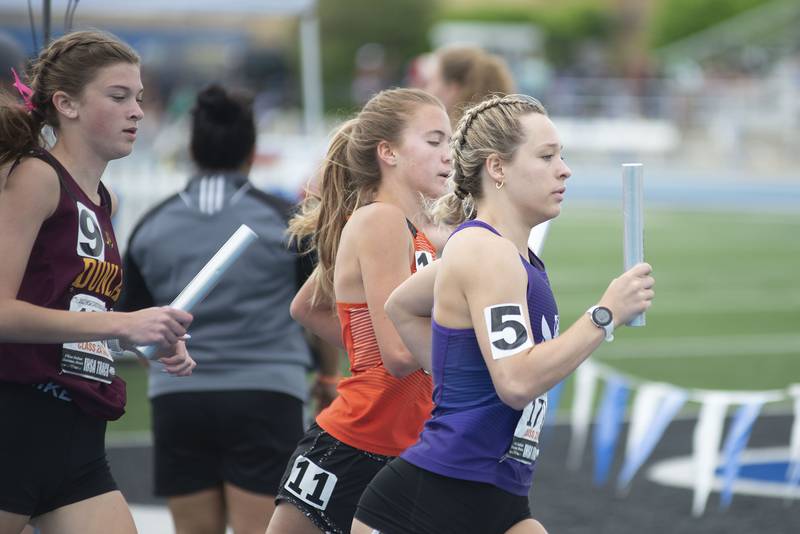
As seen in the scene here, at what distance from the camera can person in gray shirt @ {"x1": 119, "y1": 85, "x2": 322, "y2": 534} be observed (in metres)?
4.74

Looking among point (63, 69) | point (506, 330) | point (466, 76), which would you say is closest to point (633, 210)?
point (506, 330)

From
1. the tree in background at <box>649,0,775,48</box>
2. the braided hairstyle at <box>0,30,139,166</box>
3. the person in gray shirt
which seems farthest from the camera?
the tree in background at <box>649,0,775,48</box>

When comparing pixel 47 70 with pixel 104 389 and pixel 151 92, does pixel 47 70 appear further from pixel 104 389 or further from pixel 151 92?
pixel 151 92

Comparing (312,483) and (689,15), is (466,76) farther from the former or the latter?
(689,15)

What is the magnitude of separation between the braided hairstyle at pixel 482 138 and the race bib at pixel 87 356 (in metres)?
1.07

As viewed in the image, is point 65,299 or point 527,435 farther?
point 65,299

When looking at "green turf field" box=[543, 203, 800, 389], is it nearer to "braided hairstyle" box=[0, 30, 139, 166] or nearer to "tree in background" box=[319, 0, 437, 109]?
"braided hairstyle" box=[0, 30, 139, 166]

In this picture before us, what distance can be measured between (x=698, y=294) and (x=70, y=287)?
13.0 meters

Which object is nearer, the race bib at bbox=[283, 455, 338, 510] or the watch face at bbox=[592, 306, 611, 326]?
the watch face at bbox=[592, 306, 611, 326]

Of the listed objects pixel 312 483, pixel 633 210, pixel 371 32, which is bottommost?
pixel 312 483

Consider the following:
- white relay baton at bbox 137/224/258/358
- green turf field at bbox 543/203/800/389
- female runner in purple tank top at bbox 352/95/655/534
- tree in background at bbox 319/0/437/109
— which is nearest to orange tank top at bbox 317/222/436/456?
female runner in purple tank top at bbox 352/95/655/534

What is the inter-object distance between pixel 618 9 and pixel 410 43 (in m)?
13.9

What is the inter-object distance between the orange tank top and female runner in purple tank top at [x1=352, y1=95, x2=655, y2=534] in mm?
461

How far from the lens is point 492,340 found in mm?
3053
